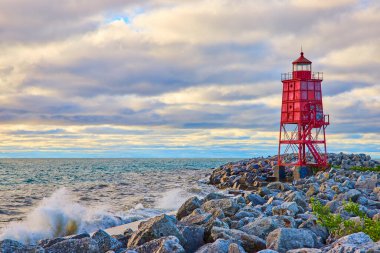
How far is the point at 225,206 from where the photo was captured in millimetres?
10289

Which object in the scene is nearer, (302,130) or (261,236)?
(261,236)

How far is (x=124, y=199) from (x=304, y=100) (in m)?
13.6

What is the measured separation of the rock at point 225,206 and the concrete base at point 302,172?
17.8m

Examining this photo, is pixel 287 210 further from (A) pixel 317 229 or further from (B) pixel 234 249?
(B) pixel 234 249

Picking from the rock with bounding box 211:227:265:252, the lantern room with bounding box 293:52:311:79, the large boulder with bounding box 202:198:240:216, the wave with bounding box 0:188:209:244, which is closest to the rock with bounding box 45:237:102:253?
the rock with bounding box 211:227:265:252

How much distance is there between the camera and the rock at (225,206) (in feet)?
33.0

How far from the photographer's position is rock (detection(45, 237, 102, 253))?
6.60 meters

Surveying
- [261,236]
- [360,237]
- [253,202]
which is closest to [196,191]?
[253,202]

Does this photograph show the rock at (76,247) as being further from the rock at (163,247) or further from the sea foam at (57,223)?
the sea foam at (57,223)

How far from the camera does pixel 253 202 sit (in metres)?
13.0

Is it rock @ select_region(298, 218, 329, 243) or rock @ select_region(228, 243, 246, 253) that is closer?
rock @ select_region(228, 243, 246, 253)

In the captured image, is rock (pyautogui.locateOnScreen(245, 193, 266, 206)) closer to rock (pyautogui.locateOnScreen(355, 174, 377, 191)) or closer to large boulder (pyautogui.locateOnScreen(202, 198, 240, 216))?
large boulder (pyautogui.locateOnScreen(202, 198, 240, 216))

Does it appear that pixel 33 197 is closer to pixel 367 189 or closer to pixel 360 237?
pixel 367 189

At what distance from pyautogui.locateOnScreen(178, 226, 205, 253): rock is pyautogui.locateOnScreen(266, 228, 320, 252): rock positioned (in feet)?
3.71
